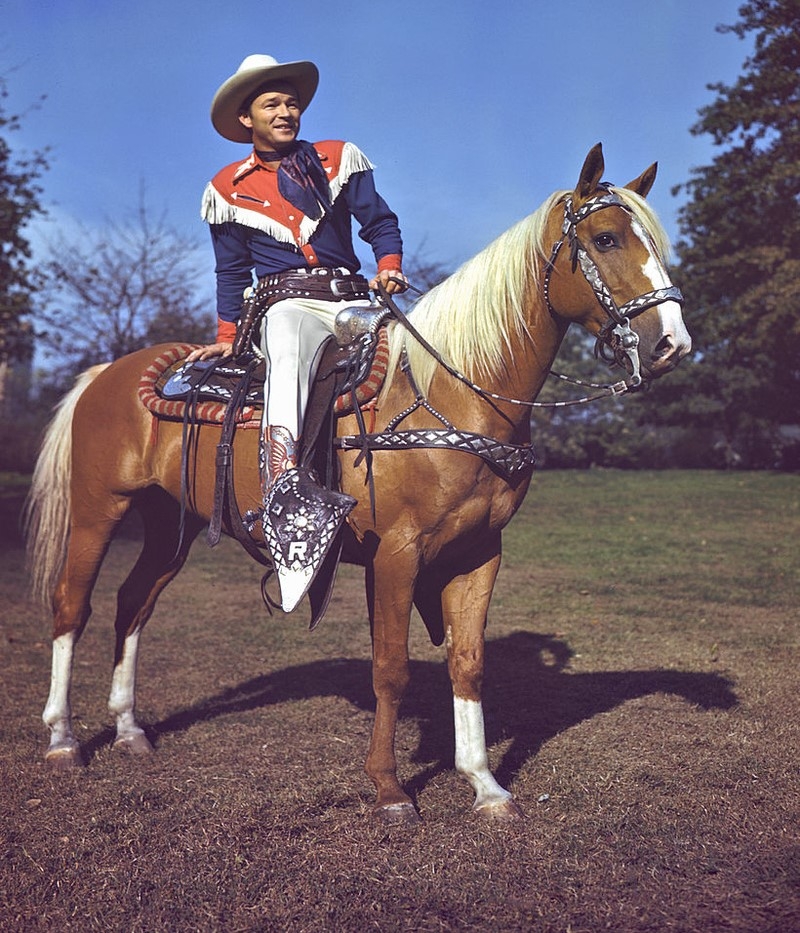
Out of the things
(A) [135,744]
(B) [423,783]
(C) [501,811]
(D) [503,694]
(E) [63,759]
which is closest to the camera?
(C) [501,811]

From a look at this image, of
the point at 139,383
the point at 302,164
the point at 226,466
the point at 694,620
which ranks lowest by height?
the point at 694,620

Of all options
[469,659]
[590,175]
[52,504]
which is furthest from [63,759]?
[590,175]

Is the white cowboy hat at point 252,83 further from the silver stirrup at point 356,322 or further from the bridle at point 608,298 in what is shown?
the bridle at point 608,298

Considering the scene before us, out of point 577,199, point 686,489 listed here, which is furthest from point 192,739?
point 686,489

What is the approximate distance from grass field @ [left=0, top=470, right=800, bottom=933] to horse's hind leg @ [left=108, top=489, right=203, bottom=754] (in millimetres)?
224

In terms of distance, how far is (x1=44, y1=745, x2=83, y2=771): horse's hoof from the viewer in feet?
15.4

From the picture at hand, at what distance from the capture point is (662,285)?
3568 millimetres

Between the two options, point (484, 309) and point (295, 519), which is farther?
point (484, 309)

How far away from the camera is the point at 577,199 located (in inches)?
149

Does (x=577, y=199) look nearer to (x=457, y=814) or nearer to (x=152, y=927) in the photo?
(x=457, y=814)

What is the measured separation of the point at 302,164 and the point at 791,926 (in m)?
3.65

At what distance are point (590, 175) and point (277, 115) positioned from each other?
157 cm

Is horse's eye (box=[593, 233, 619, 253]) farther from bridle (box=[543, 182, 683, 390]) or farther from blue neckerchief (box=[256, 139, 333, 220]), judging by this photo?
blue neckerchief (box=[256, 139, 333, 220])

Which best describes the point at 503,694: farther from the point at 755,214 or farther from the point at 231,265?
the point at 755,214
